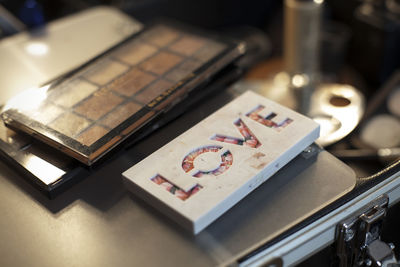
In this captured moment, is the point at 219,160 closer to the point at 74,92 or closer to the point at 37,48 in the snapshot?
the point at 74,92

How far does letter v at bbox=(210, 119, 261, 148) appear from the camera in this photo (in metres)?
0.55

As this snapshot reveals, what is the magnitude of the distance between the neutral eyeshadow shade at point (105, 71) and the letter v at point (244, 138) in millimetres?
183

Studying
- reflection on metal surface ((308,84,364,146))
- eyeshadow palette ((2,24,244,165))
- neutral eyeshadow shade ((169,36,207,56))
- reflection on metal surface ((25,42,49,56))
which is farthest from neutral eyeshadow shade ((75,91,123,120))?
reflection on metal surface ((308,84,364,146))

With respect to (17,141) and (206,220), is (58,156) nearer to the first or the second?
(17,141)

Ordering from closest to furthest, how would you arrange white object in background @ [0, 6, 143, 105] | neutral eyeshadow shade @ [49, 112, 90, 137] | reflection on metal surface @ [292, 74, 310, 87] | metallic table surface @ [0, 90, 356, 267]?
metallic table surface @ [0, 90, 356, 267], neutral eyeshadow shade @ [49, 112, 90, 137], white object in background @ [0, 6, 143, 105], reflection on metal surface @ [292, 74, 310, 87]

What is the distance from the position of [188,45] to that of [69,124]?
0.22 meters

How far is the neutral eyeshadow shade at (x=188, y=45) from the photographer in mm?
681

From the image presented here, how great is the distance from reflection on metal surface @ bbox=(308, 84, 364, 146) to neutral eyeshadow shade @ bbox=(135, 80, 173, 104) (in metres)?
0.34

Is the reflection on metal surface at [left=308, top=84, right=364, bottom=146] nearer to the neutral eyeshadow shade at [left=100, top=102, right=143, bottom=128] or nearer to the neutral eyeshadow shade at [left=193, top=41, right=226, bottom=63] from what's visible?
the neutral eyeshadow shade at [left=193, top=41, right=226, bottom=63]

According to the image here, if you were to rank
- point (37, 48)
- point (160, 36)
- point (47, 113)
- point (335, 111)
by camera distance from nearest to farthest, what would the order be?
point (47, 113)
point (160, 36)
point (37, 48)
point (335, 111)

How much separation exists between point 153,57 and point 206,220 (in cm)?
29

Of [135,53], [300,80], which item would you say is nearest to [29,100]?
[135,53]

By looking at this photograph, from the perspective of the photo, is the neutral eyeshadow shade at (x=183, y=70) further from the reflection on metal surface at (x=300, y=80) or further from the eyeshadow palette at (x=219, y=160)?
the reflection on metal surface at (x=300, y=80)

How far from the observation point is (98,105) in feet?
1.99
